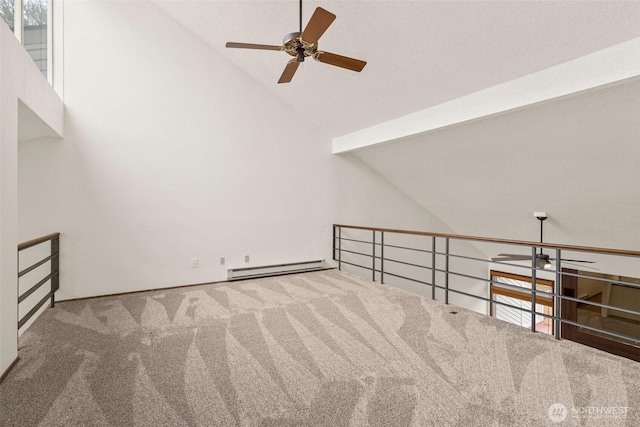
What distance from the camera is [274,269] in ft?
17.3

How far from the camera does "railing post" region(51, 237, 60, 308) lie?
12.4ft

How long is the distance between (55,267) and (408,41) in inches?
186

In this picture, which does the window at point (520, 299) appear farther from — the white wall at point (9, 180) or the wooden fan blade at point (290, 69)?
the white wall at point (9, 180)

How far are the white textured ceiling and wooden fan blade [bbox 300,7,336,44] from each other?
1.11 metres

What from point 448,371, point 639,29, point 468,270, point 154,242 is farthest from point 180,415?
point 468,270

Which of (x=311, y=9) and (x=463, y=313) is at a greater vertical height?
(x=311, y=9)

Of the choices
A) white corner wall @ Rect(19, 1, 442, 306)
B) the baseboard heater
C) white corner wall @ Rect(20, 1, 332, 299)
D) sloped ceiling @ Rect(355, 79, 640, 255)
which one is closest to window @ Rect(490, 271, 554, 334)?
sloped ceiling @ Rect(355, 79, 640, 255)

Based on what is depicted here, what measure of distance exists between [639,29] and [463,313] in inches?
109

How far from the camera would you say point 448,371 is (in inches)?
90.1

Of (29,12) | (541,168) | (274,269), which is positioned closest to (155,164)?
(29,12)

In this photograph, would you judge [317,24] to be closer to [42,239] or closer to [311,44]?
[311,44]

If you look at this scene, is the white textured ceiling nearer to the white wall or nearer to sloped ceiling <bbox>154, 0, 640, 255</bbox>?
sloped ceiling <bbox>154, 0, 640, 255</bbox>

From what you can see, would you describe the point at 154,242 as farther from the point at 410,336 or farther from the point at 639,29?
the point at 639,29

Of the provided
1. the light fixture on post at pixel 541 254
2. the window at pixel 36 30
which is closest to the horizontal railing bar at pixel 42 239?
the window at pixel 36 30
